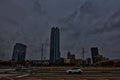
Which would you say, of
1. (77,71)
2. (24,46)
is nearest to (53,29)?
(24,46)

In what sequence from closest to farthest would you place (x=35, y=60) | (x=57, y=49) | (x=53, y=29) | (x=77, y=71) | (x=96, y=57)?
(x=77, y=71) < (x=35, y=60) < (x=96, y=57) < (x=57, y=49) < (x=53, y=29)

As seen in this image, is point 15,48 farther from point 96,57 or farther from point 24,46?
point 96,57

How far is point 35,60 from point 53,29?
72.2 m

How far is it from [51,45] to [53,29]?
20.5 m

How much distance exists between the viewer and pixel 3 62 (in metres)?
119

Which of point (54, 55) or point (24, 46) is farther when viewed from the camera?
point (54, 55)

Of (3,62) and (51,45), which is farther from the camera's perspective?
(51,45)

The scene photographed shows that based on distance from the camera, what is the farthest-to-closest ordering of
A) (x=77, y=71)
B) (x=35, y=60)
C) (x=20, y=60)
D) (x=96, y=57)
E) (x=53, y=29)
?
1. (x=53, y=29)
2. (x=96, y=57)
3. (x=35, y=60)
4. (x=20, y=60)
5. (x=77, y=71)

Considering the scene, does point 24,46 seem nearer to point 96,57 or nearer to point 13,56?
point 13,56

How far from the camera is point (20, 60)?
11312cm

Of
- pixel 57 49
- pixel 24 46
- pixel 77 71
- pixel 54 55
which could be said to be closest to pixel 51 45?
pixel 57 49

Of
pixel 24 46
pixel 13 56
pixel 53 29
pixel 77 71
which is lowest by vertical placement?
pixel 77 71

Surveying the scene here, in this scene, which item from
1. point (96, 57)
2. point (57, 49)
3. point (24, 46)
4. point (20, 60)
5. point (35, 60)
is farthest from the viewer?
point (57, 49)

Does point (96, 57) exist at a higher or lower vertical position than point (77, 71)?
higher
